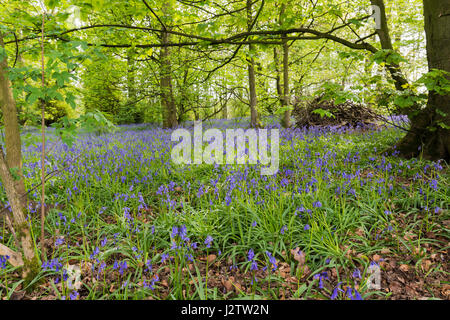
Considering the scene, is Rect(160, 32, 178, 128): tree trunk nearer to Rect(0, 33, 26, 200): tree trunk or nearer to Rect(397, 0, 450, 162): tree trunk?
Rect(0, 33, 26, 200): tree trunk

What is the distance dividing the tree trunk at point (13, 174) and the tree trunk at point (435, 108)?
4.99 m

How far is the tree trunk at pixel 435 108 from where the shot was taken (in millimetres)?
3510

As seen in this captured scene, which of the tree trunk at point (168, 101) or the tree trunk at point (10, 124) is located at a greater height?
the tree trunk at point (168, 101)

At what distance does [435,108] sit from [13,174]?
18.6 feet

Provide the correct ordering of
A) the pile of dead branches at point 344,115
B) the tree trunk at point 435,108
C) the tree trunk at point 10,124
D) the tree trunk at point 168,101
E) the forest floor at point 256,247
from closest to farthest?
the forest floor at point 256,247 → the tree trunk at point 10,124 → the tree trunk at point 435,108 → the pile of dead branches at point 344,115 → the tree trunk at point 168,101

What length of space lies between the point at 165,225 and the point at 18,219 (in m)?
1.29

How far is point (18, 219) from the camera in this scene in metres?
1.93

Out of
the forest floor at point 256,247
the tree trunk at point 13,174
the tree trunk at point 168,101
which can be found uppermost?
the tree trunk at point 168,101

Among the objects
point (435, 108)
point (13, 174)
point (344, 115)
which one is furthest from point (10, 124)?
point (344, 115)

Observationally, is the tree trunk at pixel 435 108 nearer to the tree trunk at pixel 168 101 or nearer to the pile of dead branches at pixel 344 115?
the pile of dead branches at pixel 344 115

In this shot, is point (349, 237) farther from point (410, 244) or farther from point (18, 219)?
point (18, 219)

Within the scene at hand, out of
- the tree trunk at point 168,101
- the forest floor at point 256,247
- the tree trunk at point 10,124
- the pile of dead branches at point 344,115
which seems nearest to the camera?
the forest floor at point 256,247

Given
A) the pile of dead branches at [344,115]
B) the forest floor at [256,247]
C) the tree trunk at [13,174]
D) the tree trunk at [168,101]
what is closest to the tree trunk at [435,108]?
the forest floor at [256,247]
